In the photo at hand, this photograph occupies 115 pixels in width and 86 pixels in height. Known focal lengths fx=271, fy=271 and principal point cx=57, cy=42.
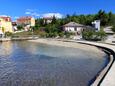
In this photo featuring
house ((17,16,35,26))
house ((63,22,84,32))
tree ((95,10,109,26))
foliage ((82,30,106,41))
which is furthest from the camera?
house ((17,16,35,26))

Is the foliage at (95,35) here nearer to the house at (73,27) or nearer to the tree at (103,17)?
the house at (73,27)

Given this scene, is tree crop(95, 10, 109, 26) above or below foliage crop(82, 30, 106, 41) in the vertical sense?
above

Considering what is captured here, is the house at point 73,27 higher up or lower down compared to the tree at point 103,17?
lower down

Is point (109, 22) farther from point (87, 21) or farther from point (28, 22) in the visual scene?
point (28, 22)

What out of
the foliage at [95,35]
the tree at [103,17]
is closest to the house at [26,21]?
the tree at [103,17]

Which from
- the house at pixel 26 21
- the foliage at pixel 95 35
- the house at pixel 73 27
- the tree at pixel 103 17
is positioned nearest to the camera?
the foliage at pixel 95 35

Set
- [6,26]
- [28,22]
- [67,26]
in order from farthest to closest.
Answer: [28,22] < [6,26] < [67,26]

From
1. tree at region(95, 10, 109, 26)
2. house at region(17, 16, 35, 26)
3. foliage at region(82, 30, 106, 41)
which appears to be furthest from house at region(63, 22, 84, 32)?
house at region(17, 16, 35, 26)

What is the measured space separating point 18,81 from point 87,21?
105837 millimetres

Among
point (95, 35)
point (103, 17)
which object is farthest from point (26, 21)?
point (95, 35)

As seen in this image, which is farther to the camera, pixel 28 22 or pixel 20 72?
pixel 28 22

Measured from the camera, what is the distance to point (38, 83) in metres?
16.9

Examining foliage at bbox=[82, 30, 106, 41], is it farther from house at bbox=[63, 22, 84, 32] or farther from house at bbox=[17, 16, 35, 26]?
house at bbox=[17, 16, 35, 26]

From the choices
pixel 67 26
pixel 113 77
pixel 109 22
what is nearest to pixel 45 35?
pixel 67 26
